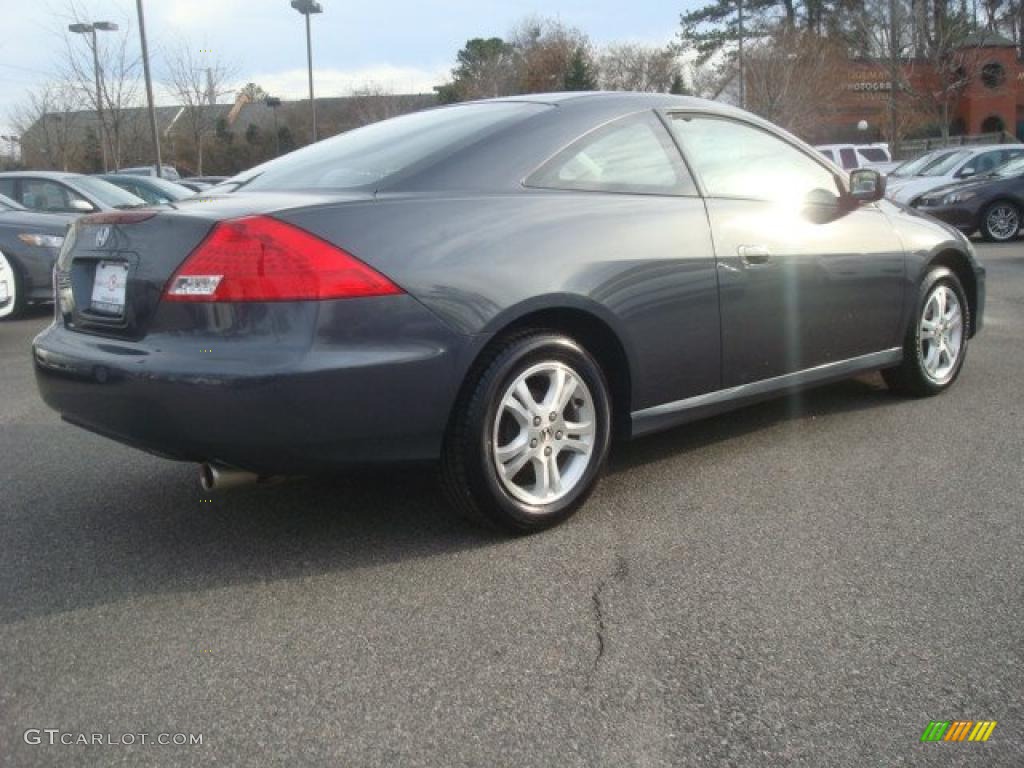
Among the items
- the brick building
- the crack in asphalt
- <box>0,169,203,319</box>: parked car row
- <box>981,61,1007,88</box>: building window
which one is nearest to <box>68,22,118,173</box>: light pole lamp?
<box>0,169,203,319</box>: parked car row

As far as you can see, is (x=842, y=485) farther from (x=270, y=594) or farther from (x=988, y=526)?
(x=270, y=594)

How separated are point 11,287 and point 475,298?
21.4 feet

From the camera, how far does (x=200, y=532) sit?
11.6 ft

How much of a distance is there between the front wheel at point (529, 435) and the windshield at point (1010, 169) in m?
14.1

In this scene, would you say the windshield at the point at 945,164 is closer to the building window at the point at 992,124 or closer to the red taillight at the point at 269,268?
the red taillight at the point at 269,268

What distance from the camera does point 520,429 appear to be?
3422mm

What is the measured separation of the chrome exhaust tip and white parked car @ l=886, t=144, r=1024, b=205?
14.7 metres

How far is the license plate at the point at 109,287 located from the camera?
3.26 metres

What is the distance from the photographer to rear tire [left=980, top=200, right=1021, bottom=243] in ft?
50.4

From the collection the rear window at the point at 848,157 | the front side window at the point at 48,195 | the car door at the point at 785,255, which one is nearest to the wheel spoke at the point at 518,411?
the car door at the point at 785,255

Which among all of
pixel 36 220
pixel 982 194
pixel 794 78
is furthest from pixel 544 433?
pixel 794 78

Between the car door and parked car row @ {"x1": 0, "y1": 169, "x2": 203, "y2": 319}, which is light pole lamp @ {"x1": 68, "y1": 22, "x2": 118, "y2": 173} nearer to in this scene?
parked car row @ {"x1": 0, "y1": 169, "x2": 203, "y2": 319}

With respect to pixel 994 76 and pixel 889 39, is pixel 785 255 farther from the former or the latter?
pixel 994 76

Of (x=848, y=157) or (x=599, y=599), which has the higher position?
(x=848, y=157)
